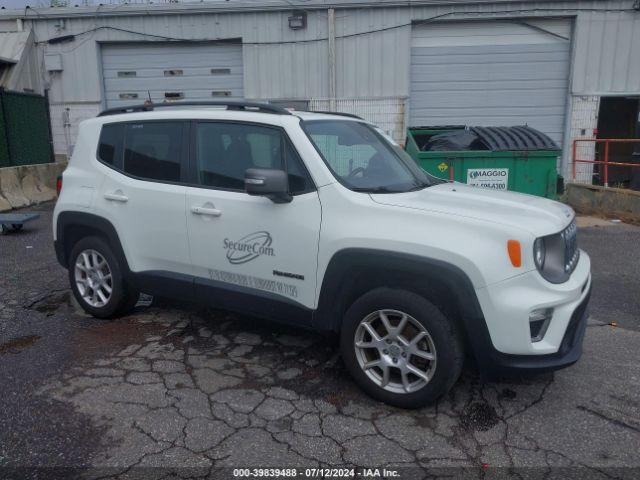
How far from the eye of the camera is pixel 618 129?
561 inches

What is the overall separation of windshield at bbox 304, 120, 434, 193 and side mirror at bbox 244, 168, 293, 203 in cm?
36

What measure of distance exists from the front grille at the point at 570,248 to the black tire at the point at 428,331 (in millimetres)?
803

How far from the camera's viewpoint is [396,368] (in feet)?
11.0

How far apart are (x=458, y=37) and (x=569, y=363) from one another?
11901 millimetres

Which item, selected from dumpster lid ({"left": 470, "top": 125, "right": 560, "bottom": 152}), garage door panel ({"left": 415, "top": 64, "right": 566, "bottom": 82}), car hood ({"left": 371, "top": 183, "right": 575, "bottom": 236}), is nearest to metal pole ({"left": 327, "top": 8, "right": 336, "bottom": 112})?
garage door panel ({"left": 415, "top": 64, "right": 566, "bottom": 82})

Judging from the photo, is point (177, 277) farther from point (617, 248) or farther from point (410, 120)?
point (410, 120)

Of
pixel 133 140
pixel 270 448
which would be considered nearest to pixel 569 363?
pixel 270 448

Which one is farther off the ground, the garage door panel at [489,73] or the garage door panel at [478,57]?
the garage door panel at [478,57]

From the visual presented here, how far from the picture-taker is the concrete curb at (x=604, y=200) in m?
9.65

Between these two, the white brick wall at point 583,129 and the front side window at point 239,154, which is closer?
the front side window at point 239,154

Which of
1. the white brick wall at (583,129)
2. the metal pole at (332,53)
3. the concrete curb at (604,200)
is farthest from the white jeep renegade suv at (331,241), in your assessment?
the white brick wall at (583,129)

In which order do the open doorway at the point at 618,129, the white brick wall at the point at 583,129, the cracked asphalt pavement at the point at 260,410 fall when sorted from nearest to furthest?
1. the cracked asphalt pavement at the point at 260,410
2. the white brick wall at the point at 583,129
3. the open doorway at the point at 618,129

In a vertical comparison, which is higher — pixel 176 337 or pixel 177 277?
pixel 177 277

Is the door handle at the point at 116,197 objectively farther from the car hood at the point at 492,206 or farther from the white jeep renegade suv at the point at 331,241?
the car hood at the point at 492,206
